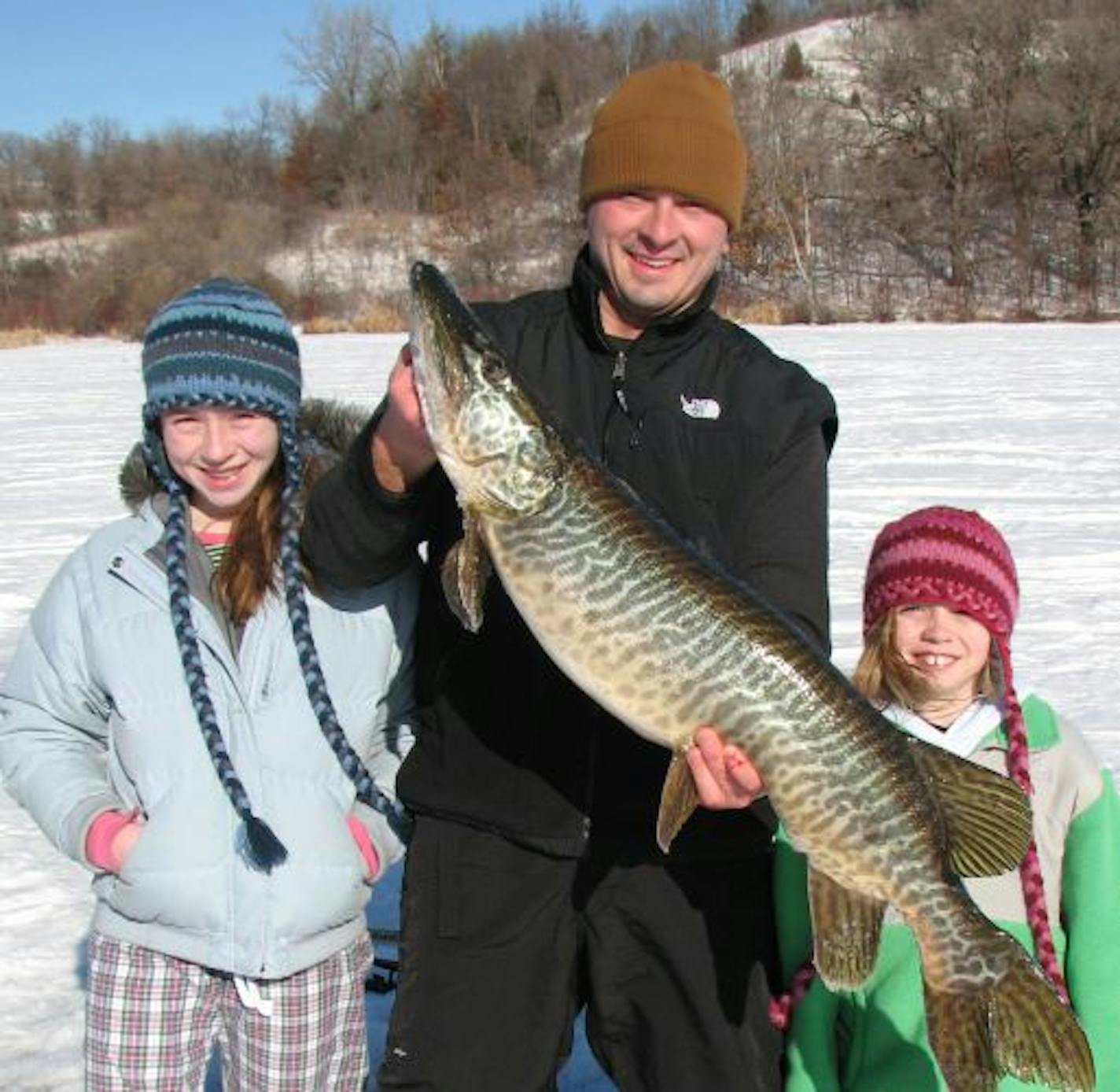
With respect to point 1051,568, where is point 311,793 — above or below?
above

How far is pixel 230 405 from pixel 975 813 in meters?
1.37

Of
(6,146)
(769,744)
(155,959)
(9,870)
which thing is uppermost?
(6,146)

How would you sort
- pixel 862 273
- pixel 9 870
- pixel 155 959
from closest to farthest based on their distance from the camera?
1. pixel 155 959
2. pixel 9 870
3. pixel 862 273

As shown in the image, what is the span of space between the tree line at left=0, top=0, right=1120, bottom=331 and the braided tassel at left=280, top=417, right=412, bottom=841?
2704 cm

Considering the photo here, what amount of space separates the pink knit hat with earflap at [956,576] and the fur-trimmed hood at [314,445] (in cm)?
102

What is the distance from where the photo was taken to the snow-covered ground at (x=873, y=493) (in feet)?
10.8

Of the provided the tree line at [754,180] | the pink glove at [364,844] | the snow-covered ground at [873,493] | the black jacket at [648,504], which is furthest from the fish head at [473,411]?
the tree line at [754,180]

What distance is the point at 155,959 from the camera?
2.16 metres

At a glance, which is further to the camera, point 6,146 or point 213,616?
point 6,146

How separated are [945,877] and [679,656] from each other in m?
0.53

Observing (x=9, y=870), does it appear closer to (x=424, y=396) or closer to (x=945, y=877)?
(x=424, y=396)

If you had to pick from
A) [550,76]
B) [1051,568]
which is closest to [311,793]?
[1051,568]

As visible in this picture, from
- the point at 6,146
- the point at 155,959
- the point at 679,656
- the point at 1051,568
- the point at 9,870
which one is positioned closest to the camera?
the point at 679,656

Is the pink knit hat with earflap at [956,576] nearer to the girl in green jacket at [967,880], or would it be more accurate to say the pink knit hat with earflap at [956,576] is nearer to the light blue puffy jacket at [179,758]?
the girl in green jacket at [967,880]
